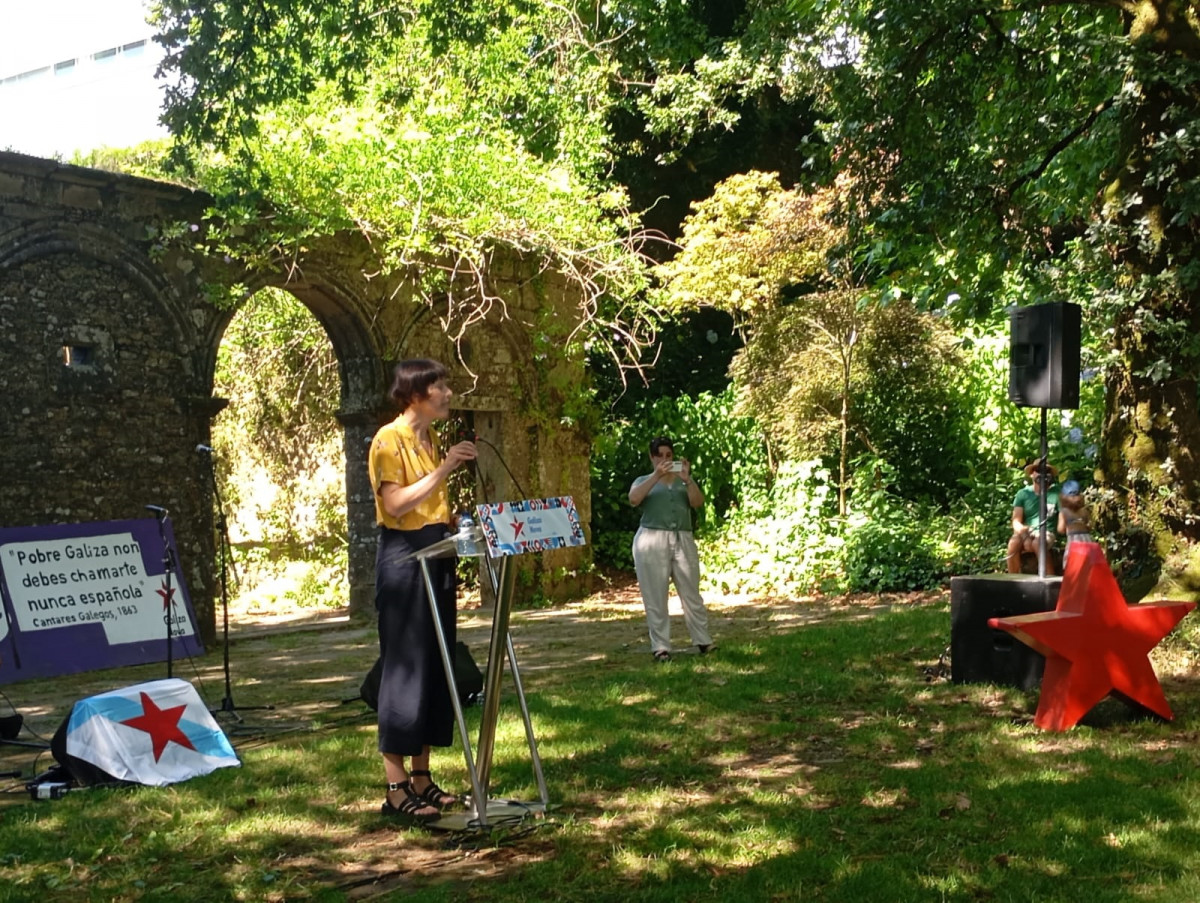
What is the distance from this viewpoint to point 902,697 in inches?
272

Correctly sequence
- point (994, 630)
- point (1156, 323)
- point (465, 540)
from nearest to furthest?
point (465, 540) < point (994, 630) < point (1156, 323)

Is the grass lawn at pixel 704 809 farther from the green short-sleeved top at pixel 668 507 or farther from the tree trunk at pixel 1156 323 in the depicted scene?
the green short-sleeved top at pixel 668 507

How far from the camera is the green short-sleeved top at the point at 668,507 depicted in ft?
28.3

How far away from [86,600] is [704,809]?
6.97m

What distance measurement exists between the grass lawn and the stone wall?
3887mm

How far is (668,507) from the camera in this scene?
8.64 metres

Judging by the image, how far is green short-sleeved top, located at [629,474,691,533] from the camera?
8.63 meters

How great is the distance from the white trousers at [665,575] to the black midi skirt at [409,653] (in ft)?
13.1

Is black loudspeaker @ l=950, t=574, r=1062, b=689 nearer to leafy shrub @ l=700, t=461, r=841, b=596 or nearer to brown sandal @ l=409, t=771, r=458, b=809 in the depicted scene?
brown sandal @ l=409, t=771, r=458, b=809

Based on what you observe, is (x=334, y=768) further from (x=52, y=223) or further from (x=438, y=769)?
(x=52, y=223)

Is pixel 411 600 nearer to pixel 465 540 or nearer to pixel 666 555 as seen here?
pixel 465 540

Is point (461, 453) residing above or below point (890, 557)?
above

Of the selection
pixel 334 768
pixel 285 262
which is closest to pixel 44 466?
pixel 285 262

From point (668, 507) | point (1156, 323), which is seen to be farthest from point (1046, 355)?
point (668, 507)
